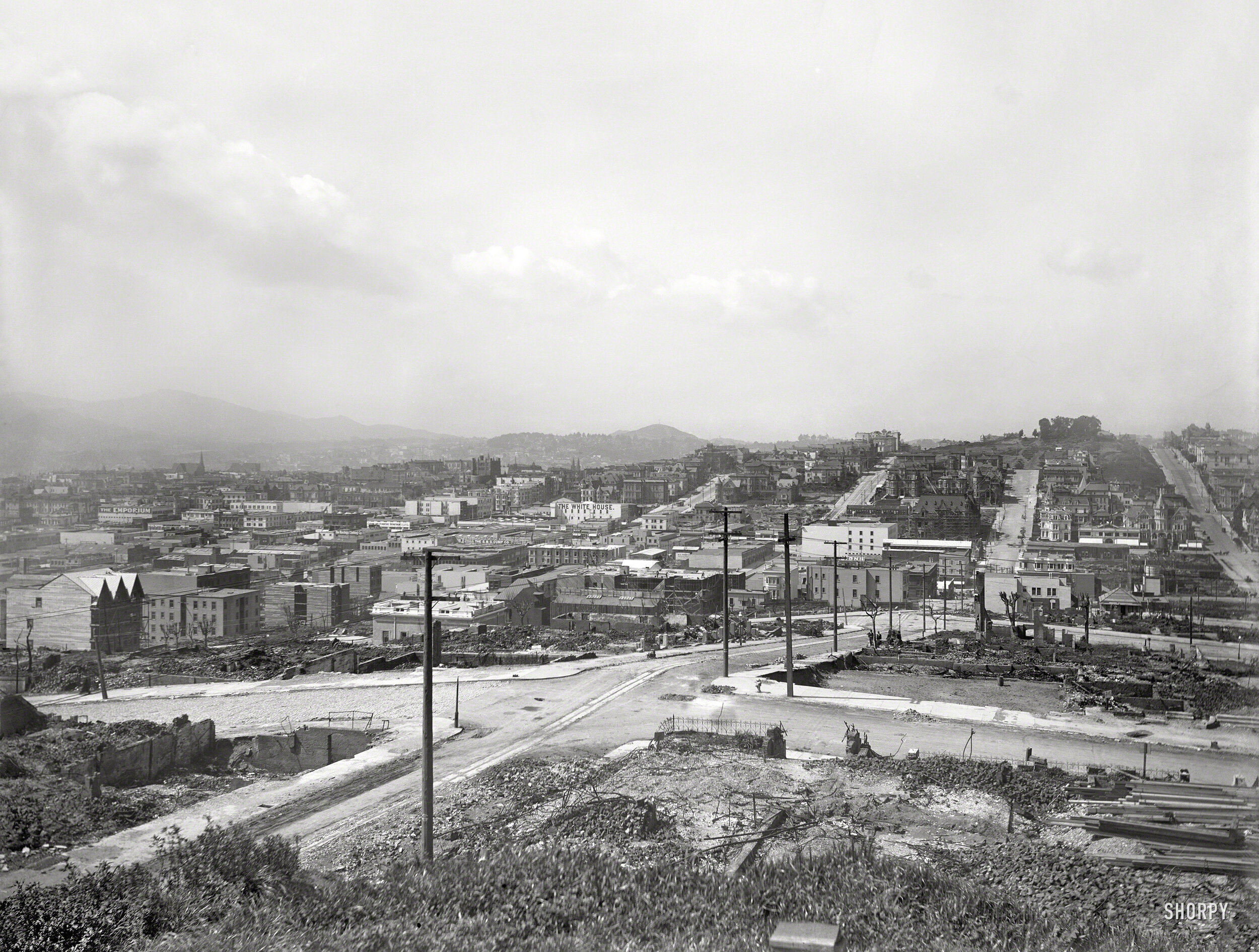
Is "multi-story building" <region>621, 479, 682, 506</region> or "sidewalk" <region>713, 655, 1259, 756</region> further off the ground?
"multi-story building" <region>621, 479, 682, 506</region>

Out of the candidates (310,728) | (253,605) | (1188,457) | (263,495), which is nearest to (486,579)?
(253,605)

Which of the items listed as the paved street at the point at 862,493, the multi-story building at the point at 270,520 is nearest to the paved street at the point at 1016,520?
the paved street at the point at 862,493

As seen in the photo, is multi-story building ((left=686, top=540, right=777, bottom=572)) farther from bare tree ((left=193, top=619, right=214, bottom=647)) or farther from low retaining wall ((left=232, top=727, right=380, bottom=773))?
low retaining wall ((left=232, top=727, right=380, bottom=773))

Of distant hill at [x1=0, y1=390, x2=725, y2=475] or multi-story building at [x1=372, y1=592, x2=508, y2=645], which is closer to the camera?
distant hill at [x1=0, y1=390, x2=725, y2=475]

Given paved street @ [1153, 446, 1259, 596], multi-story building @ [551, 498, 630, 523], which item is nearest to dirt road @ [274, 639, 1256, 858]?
paved street @ [1153, 446, 1259, 596]

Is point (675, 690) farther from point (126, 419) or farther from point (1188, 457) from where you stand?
point (126, 419)

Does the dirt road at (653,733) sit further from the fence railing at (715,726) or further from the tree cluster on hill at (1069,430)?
the tree cluster on hill at (1069,430)

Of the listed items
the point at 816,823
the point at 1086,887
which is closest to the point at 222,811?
the point at 816,823

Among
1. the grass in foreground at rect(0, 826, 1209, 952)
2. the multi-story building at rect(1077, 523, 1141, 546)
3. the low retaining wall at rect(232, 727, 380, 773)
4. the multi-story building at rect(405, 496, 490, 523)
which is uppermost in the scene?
the multi-story building at rect(405, 496, 490, 523)
